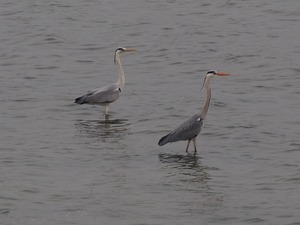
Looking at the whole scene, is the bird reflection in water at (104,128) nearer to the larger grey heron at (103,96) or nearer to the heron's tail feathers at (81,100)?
the larger grey heron at (103,96)

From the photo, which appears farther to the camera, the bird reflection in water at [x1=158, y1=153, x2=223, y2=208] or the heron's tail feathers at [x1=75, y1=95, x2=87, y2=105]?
the heron's tail feathers at [x1=75, y1=95, x2=87, y2=105]

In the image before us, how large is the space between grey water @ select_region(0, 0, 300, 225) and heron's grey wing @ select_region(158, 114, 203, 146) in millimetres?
341

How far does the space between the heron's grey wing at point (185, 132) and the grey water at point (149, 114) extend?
0.34 m

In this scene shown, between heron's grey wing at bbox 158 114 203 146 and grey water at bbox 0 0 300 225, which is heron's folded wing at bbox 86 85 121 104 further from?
heron's grey wing at bbox 158 114 203 146

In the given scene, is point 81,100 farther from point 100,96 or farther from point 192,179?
point 192,179

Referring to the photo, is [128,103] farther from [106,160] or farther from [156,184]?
[156,184]

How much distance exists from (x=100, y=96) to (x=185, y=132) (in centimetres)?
376

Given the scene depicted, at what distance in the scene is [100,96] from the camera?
21625 mm

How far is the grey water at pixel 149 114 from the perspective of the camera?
14.8m

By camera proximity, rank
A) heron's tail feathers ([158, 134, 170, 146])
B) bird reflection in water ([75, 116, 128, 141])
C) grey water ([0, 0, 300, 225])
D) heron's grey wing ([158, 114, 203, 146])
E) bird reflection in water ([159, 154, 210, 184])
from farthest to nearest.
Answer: bird reflection in water ([75, 116, 128, 141]) → heron's grey wing ([158, 114, 203, 146]) → heron's tail feathers ([158, 134, 170, 146]) → bird reflection in water ([159, 154, 210, 184]) → grey water ([0, 0, 300, 225])

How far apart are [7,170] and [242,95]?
794 centimetres

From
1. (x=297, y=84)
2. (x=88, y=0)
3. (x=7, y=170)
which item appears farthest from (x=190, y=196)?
(x=88, y=0)

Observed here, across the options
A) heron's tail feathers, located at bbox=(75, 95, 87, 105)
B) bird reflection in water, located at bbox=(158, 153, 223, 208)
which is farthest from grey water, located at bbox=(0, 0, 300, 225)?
heron's tail feathers, located at bbox=(75, 95, 87, 105)

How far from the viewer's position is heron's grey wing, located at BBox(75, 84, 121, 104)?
2156 centimetres
